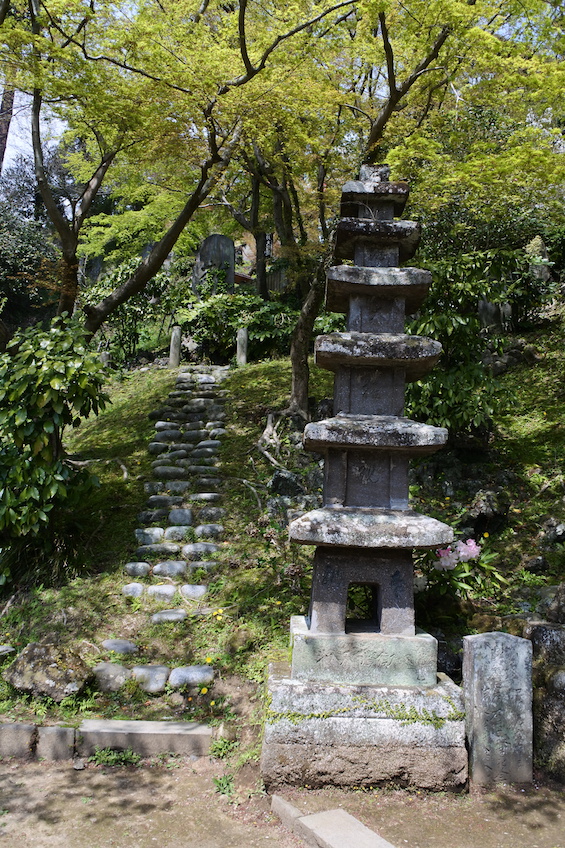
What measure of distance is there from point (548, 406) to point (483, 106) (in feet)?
17.8

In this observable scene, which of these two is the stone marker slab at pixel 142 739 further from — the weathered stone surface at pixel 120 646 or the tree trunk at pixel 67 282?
the tree trunk at pixel 67 282

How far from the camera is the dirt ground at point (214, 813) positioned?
382cm

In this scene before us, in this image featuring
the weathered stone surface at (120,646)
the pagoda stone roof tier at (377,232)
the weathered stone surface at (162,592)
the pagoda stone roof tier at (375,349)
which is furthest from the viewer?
the weathered stone surface at (162,592)

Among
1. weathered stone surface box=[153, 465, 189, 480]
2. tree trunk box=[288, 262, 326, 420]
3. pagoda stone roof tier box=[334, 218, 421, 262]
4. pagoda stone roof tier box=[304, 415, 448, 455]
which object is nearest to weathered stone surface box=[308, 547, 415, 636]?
pagoda stone roof tier box=[304, 415, 448, 455]

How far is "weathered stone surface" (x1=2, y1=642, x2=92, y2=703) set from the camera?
5531 millimetres

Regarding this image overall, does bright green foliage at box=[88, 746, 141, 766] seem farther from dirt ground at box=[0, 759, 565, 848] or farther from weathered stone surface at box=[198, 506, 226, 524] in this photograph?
weathered stone surface at box=[198, 506, 226, 524]

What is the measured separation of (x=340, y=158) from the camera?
11.6 meters

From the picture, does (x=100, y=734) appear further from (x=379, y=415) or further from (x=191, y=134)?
(x=191, y=134)

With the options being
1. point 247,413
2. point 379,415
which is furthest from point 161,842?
point 247,413

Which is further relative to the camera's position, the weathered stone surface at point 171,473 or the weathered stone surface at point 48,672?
the weathered stone surface at point 171,473

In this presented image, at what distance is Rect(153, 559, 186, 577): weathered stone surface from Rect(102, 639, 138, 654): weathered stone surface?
4.23 feet

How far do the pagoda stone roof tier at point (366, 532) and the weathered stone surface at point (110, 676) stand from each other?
98.6 inches

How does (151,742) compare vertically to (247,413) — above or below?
below

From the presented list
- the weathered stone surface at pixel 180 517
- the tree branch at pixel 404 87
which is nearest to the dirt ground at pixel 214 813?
the weathered stone surface at pixel 180 517
